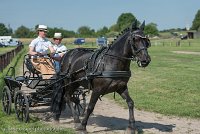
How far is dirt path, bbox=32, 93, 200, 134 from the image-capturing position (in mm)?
9133

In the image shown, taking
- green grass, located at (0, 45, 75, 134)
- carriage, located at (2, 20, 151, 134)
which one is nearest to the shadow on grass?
carriage, located at (2, 20, 151, 134)

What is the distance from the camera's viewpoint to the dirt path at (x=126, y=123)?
9.13m

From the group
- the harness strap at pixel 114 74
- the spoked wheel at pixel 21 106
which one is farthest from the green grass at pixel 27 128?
the harness strap at pixel 114 74

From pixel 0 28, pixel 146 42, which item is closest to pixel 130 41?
pixel 146 42

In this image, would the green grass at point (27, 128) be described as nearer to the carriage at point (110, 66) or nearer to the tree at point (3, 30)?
the carriage at point (110, 66)

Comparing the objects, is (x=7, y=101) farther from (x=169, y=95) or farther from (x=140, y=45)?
(x=169, y=95)

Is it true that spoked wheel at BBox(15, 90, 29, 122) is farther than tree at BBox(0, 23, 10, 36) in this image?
No

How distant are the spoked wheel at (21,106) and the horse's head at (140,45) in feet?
10.8

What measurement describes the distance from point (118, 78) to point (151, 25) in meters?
148

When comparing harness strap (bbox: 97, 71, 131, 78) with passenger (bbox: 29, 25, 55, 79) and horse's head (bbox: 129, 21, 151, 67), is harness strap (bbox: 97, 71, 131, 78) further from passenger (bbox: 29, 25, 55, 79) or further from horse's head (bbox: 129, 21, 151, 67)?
passenger (bbox: 29, 25, 55, 79)

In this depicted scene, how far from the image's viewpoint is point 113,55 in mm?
8305

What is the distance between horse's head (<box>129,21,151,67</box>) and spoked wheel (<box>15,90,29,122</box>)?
10.8ft

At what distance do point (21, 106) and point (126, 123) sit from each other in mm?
2682

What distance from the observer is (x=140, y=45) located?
7945 mm
